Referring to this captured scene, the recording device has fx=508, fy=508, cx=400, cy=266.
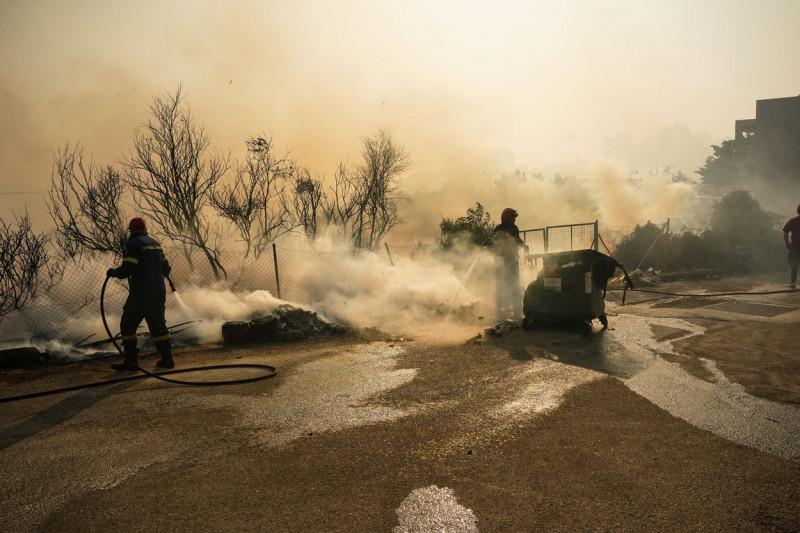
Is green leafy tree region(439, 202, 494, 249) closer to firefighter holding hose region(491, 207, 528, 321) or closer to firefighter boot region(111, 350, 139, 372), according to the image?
firefighter holding hose region(491, 207, 528, 321)

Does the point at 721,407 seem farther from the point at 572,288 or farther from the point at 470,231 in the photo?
the point at 470,231

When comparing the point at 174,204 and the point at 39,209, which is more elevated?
the point at 39,209

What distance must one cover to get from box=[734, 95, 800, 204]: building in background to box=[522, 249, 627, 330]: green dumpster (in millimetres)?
39119

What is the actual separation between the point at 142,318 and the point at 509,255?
20.4 ft

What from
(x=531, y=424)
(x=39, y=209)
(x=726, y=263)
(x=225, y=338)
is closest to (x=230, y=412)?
(x=531, y=424)

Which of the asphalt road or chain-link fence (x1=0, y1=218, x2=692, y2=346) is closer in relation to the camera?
the asphalt road

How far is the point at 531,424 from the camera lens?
4.28 metres

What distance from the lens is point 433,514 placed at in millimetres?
2936

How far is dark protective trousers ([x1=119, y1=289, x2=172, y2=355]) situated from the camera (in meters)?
6.56

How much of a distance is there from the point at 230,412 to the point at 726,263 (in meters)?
17.4

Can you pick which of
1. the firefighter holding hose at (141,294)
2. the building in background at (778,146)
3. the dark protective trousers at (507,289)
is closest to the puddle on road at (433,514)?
the firefighter holding hose at (141,294)

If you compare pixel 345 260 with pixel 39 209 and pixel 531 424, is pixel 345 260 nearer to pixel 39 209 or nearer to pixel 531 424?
pixel 531 424

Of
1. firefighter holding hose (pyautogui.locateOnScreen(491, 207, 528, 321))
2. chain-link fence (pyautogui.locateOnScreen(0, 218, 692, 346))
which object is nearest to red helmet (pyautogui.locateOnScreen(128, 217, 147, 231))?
chain-link fence (pyautogui.locateOnScreen(0, 218, 692, 346))

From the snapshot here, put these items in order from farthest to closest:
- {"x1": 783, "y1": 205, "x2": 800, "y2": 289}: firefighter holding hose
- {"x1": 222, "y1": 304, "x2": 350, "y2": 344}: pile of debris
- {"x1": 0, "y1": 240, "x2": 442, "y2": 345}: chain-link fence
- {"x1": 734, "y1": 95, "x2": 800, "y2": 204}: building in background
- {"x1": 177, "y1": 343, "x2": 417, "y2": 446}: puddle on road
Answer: {"x1": 734, "y1": 95, "x2": 800, "y2": 204}: building in background
{"x1": 783, "y1": 205, "x2": 800, "y2": 289}: firefighter holding hose
{"x1": 0, "y1": 240, "x2": 442, "y2": 345}: chain-link fence
{"x1": 222, "y1": 304, "x2": 350, "y2": 344}: pile of debris
{"x1": 177, "y1": 343, "x2": 417, "y2": 446}: puddle on road
